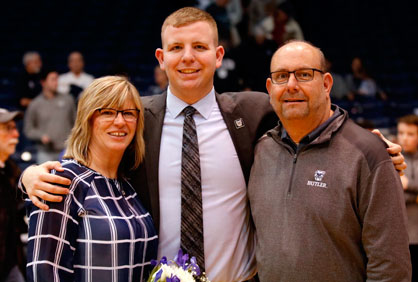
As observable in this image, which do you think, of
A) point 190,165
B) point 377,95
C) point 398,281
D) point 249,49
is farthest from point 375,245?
point 377,95

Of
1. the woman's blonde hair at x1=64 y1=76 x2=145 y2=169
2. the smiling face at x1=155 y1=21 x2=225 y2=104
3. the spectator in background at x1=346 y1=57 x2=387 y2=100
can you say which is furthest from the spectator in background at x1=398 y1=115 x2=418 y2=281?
the spectator in background at x1=346 y1=57 x2=387 y2=100

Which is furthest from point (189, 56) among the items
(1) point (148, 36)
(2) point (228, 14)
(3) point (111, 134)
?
(1) point (148, 36)

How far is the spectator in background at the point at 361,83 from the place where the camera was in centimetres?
908

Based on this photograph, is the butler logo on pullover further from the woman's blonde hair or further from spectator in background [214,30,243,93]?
spectator in background [214,30,243,93]

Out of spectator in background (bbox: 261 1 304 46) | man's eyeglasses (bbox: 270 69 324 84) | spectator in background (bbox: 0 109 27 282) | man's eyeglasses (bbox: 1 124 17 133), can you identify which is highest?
spectator in background (bbox: 261 1 304 46)

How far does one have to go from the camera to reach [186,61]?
2.69 m

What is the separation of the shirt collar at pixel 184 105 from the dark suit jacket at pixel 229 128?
46mm

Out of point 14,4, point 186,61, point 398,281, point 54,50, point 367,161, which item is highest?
point 14,4

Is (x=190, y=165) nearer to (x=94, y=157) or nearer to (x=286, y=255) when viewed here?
(x=94, y=157)

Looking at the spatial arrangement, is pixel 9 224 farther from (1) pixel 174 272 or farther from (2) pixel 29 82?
(2) pixel 29 82

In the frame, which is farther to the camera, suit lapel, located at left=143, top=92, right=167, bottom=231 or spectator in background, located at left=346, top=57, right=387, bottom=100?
spectator in background, located at left=346, top=57, right=387, bottom=100

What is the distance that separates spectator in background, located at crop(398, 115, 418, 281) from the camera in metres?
4.74

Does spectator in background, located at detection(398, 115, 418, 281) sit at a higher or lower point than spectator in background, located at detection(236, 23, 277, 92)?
lower

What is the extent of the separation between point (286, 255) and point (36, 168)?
3.91ft
